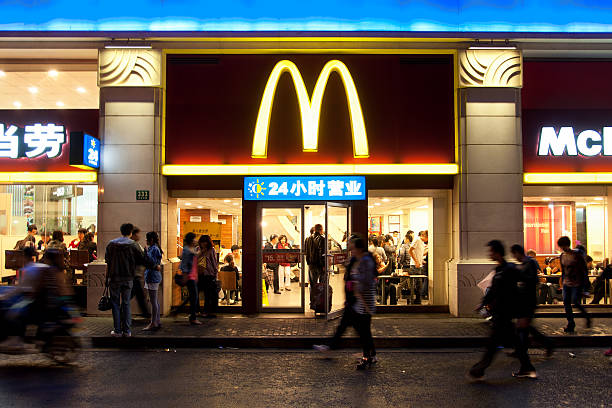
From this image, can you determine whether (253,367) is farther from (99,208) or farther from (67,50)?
(67,50)

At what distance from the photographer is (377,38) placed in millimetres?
11141

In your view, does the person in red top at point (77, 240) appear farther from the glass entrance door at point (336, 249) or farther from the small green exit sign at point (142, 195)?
the glass entrance door at point (336, 249)

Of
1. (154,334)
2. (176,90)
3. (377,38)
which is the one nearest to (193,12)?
(176,90)

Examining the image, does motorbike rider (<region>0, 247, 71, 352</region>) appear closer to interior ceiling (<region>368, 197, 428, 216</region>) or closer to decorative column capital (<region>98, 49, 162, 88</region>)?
decorative column capital (<region>98, 49, 162, 88</region>)

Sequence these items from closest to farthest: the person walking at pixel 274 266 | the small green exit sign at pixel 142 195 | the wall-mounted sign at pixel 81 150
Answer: the wall-mounted sign at pixel 81 150
the small green exit sign at pixel 142 195
the person walking at pixel 274 266

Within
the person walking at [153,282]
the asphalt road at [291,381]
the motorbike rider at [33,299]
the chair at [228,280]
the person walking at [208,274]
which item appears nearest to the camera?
the asphalt road at [291,381]

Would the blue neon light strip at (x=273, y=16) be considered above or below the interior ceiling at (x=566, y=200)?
above

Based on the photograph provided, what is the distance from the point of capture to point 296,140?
11.4 meters

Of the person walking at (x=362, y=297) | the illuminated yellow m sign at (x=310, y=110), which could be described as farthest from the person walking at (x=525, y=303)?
the illuminated yellow m sign at (x=310, y=110)

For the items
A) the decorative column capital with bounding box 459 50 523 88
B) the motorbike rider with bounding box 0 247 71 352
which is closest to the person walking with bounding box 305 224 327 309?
the decorative column capital with bounding box 459 50 523 88

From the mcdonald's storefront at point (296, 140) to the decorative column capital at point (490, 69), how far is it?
362mm

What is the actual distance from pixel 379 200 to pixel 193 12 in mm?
5871

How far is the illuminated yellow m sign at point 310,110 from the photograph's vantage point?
1115cm

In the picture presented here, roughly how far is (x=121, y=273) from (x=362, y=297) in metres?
4.27
